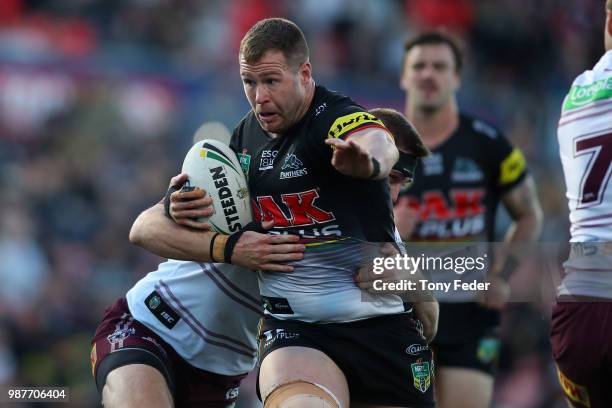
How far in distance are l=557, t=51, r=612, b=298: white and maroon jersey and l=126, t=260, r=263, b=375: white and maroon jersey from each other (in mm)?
1667

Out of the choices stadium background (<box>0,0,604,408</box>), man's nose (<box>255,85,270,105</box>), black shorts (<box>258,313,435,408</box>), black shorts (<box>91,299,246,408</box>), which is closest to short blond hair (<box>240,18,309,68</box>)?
man's nose (<box>255,85,270,105</box>)

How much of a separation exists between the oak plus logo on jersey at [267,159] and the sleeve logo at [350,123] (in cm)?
36

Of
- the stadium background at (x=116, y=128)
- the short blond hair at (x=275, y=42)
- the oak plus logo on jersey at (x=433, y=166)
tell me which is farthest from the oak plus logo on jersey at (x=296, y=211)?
the stadium background at (x=116, y=128)

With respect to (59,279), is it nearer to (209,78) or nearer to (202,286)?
(209,78)

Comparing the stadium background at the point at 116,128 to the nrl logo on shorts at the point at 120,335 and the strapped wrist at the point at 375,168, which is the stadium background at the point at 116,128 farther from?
the strapped wrist at the point at 375,168

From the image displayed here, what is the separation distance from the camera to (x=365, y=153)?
475 cm

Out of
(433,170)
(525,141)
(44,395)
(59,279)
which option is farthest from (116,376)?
(525,141)

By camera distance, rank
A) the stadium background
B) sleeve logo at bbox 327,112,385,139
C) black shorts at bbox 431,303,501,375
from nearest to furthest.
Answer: sleeve logo at bbox 327,112,385,139 → black shorts at bbox 431,303,501,375 → the stadium background

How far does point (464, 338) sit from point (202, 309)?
8.44ft

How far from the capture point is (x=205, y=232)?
546 centimetres

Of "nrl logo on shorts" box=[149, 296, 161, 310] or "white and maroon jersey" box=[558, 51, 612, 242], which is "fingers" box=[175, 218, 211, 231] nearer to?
"nrl logo on shorts" box=[149, 296, 161, 310]

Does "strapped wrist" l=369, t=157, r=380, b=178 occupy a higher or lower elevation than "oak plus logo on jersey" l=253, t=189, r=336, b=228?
higher

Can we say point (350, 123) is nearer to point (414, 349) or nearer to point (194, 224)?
point (194, 224)

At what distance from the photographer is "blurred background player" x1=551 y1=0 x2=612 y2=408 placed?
536cm
